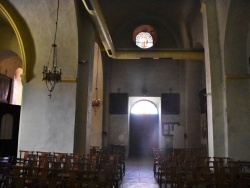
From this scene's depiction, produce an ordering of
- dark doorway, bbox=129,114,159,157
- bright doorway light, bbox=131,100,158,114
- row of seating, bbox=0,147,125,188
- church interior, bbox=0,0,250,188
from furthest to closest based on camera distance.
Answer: bright doorway light, bbox=131,100,158,114, dark doorway, bbox=129,114,159,157, church interior, bbox=0,0,250,188, row of seating, bbox=0,147,125,188

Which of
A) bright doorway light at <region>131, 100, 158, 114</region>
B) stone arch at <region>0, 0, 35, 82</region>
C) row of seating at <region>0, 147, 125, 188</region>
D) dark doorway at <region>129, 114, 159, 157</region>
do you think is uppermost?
stone arch at <region>0, 0, 35, 82</region>

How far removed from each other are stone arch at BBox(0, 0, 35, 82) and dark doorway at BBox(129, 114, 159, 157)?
10332 mm

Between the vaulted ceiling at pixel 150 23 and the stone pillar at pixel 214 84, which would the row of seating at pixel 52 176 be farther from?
the vaulted ceiling at pixel 150 23

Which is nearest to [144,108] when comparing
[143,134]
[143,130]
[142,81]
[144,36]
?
[143,130]

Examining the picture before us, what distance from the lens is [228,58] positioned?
9.68m

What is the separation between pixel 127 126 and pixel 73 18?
31.8 feet

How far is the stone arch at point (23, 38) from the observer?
10112 millimetres

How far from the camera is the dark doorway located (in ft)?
63.6

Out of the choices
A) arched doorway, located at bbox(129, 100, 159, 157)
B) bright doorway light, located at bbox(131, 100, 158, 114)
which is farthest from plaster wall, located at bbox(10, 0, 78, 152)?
bright doorway light, located at bbox(131, 100, 158, 114)

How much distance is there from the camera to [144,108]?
2003cm

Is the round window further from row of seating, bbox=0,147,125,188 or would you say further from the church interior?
row of seating, bbox=0,147,125,188

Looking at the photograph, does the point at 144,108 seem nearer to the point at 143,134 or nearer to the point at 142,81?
the point at 143,134

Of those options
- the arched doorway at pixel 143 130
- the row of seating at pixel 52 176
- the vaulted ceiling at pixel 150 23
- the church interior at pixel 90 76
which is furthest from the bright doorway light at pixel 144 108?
the row of seating at pixel 52 176

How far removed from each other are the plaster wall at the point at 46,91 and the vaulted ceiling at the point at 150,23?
193 cm
